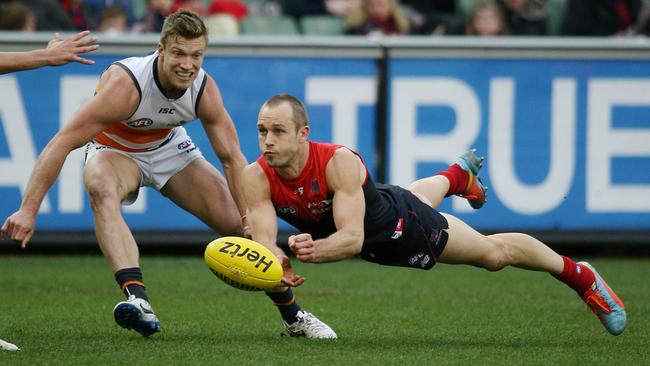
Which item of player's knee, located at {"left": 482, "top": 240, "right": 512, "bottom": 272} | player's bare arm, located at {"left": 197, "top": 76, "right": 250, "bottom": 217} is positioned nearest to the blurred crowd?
player's bare arm, located at {"left": 197, "top": 76, "right": 250, "bottom": 217}

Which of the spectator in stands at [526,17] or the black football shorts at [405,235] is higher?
the spectator in stands at [526,17]

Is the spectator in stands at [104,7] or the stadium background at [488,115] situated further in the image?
the spectator in stands at [104,7]

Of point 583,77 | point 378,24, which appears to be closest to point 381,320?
point 583,77

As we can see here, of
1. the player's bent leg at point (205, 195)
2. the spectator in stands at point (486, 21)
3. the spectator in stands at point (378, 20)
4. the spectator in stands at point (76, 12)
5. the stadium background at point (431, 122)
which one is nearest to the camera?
the player's bent leg at point (205, 195)

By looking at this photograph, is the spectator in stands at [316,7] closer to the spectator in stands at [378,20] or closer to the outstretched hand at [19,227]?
the spectator in stands at [378,20]

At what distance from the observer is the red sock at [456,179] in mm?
8320

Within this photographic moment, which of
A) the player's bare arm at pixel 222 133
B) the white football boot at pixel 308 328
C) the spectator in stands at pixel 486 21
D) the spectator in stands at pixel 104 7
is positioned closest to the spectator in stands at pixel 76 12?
the spectator in stands at pixel 104 7

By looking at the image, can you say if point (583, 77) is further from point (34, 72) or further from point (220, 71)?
point (34, 72)

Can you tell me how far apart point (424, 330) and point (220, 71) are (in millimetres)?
4995

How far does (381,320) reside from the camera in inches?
327

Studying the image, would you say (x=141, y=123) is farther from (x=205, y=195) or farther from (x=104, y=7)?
(x=104, y=7)

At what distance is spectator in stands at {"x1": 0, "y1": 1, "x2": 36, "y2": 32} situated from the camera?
12.5m

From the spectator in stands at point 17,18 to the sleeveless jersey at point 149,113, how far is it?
17.0 ft

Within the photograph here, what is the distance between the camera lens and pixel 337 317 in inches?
334
